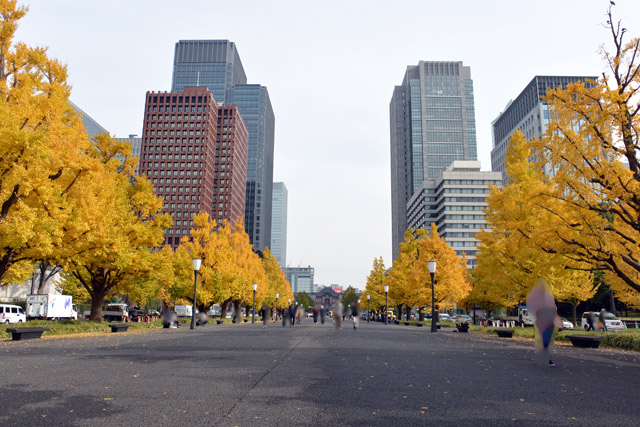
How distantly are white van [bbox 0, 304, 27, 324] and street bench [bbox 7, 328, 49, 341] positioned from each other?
71.9ft

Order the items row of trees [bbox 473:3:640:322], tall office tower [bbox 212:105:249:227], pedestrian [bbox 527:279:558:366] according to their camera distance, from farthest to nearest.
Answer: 1. tall office tower [bbox 212:105:249:227]
2. row of trees [bbox 473:3:640:322]
3. pedestrian [bbox 527:279:558:366]

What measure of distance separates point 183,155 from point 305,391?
13334cm

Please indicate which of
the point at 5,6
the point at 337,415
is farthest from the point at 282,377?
the point at 5,6

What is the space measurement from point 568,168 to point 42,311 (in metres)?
41.2

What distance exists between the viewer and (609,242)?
14.7 m

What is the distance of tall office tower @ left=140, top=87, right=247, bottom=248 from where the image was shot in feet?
420

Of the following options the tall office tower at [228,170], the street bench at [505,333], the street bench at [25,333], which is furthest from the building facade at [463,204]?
the street bench at [25,333]

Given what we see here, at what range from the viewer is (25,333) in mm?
16062

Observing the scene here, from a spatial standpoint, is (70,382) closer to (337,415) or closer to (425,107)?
(337,415)

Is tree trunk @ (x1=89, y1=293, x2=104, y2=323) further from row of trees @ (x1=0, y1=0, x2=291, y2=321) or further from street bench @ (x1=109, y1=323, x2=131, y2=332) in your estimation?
street bench @ (x1=109, y1=323, x2=131, y2=332)

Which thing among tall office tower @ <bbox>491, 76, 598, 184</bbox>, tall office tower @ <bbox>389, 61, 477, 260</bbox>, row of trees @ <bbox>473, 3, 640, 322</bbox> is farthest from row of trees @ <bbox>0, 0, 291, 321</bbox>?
tall office tower @ <bbox>389, 61, 477, 260</bbox>

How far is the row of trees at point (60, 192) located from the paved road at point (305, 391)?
813cm

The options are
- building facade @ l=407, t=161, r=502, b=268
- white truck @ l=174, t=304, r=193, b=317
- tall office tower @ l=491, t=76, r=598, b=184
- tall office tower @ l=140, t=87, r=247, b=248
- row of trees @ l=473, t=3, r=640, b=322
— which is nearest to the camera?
row of trees @ l=473, t=3, r=640, b=322

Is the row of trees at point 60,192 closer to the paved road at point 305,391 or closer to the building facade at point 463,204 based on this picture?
the paved road at point 305,391
